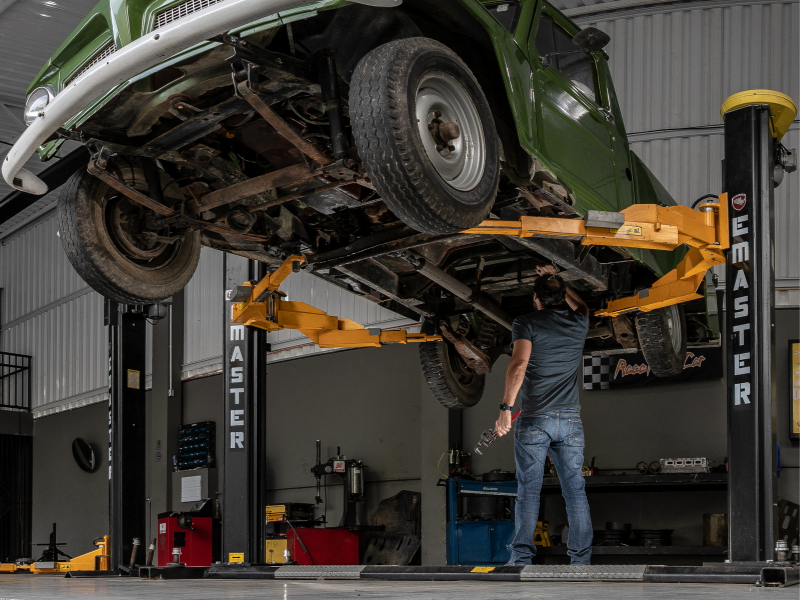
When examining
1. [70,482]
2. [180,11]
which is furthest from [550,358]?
[70,482]

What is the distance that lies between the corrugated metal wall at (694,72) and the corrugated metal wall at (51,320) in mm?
10250

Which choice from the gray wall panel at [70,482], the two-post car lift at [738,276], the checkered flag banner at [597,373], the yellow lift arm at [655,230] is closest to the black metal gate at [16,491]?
the gray wall panel at [70,482]

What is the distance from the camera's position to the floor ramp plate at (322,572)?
14.2ft

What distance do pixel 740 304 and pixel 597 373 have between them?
5192 mm

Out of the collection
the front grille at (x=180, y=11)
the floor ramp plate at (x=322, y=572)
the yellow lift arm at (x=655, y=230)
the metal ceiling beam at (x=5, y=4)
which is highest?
the metal ceiling beam at (x=5, y=4)

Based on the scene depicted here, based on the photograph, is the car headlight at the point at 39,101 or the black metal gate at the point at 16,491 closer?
the car headlight at the point at 39,101

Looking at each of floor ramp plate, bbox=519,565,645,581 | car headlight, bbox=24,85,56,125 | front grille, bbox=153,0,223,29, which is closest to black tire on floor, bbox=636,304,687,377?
floor ramp plate, bbox=519,565,645,581

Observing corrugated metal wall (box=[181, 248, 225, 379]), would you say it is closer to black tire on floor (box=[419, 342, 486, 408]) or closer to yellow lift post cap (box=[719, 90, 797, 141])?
black tire on floor (box=[419, 342, 486, 408])

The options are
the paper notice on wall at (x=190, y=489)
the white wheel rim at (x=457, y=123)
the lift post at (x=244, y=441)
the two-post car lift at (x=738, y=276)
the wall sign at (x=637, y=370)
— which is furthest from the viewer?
the paper notice on wall at (x=190, y=489)

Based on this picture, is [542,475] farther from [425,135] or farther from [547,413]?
[425,135]

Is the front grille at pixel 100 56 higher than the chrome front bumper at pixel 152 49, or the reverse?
the front grille at pixel 100 56

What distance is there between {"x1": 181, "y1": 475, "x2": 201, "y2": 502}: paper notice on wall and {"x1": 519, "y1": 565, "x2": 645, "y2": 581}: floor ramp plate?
9528 mm

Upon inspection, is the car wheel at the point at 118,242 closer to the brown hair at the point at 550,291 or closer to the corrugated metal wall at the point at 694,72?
the brown hair at the point at 550,291

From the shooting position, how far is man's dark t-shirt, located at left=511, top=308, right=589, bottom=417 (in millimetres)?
4633
